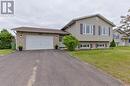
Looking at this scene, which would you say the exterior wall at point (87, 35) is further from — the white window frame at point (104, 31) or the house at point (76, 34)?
the white window frame at point (104, 31)

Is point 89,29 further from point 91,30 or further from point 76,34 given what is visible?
point 76,34

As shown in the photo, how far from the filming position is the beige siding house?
33.9m

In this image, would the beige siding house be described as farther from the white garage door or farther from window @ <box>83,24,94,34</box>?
the white garage door

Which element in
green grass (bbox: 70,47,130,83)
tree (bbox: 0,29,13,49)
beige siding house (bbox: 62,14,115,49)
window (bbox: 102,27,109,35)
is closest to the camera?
green grass (bbox: 70,47,130,83)

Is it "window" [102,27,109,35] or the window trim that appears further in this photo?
"window" [102,27,109,35]

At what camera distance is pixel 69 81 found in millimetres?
8719

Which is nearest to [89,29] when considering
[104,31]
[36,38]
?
[104,31]

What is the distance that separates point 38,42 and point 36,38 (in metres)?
0.78

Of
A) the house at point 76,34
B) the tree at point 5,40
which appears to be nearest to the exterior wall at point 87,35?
the house at point 76,34

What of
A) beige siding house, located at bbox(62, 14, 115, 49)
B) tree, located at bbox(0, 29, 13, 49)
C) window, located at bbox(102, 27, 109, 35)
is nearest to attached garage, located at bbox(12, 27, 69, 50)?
beige siding house, located at bbox(62, 14, 115, 49)

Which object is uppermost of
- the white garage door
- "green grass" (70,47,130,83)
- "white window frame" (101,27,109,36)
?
"white window frame" (101,27,109,36)

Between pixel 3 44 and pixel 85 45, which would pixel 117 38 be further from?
pixel 3 44

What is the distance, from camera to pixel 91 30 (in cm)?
3528

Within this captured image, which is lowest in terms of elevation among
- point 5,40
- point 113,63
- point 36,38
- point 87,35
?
point 113,63
